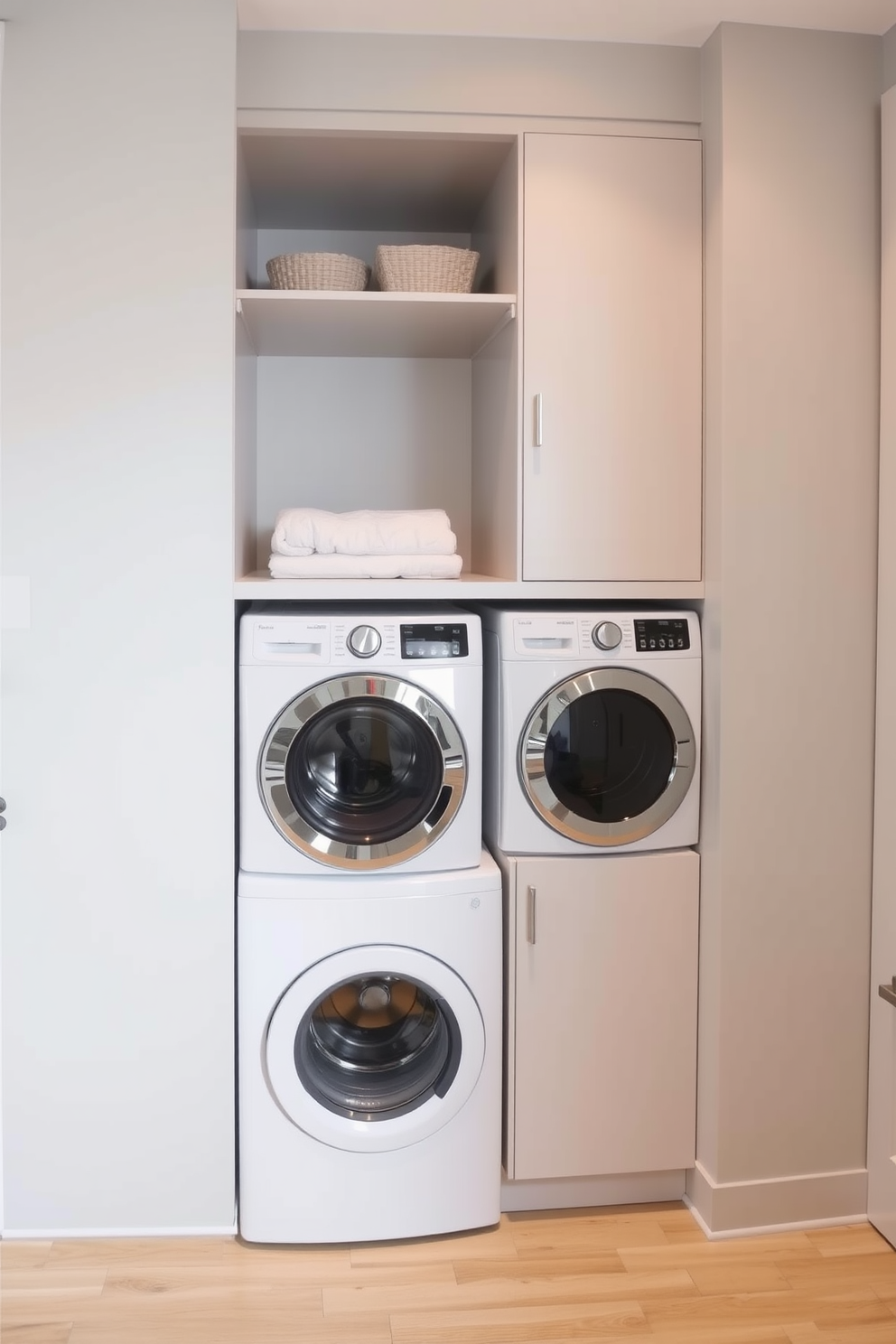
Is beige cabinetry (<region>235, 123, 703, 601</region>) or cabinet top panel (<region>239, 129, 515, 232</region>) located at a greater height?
cabinet top panel (<region>239, 129, 515, 232</region>)

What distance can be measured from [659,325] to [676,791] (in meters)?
1.01

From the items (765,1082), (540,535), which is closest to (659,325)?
(540,535)

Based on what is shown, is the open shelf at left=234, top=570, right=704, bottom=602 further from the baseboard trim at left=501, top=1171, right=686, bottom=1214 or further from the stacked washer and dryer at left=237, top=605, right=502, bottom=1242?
the baseboard trim at left=501, top=1171, right=686, bottom=1214

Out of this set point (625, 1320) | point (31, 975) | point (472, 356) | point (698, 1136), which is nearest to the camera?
point (625, 1320)

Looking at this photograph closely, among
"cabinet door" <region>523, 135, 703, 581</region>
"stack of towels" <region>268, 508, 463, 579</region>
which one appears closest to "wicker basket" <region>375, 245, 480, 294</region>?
"cabinet door" <region>523, 135, 703, 581</region>

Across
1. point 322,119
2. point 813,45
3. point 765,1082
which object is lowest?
point 765,1082

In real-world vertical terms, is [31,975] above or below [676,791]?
below

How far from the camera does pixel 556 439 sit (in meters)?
2.25

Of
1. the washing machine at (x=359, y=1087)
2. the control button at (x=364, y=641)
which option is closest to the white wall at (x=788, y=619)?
the washing machine at (x=359, y=1087)

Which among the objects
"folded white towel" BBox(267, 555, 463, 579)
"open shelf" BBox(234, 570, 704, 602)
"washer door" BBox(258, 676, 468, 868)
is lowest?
"washer door" BBox(258, 676, 468, 868)

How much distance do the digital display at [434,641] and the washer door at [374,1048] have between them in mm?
621

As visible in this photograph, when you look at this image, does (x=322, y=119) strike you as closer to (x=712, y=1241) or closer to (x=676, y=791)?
(x=676, y=791)

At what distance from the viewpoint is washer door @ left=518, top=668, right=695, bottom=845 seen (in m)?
2.24

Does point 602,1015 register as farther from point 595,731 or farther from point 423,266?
point 423,266
